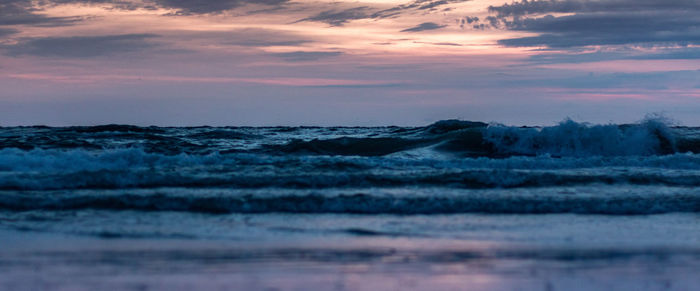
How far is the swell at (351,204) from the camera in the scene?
718 cm

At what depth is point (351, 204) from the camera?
7324mm

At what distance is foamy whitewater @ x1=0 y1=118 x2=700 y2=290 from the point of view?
4.60m

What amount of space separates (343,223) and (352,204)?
858mm

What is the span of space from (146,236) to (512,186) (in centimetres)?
524

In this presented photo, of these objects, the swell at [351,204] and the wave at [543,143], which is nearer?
the swell at [351,204]

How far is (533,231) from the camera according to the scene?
6.19 m

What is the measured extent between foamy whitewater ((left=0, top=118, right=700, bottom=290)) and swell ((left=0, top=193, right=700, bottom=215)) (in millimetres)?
25

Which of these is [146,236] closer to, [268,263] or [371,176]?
[268,263]

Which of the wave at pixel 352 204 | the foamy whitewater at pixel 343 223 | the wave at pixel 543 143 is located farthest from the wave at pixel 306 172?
the wave at pixel 543 143

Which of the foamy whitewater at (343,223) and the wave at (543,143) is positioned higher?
the foamy whitewater at (343,223)

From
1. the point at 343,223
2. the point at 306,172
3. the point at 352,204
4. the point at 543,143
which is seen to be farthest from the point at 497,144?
the point at 343,223

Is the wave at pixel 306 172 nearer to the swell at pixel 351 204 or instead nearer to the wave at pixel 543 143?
the swell at pixel 351 204

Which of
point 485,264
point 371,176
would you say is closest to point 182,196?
point 371,176

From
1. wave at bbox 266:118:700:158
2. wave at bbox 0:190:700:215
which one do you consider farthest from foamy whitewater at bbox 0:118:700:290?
wave at bbox 266:118:700:158
